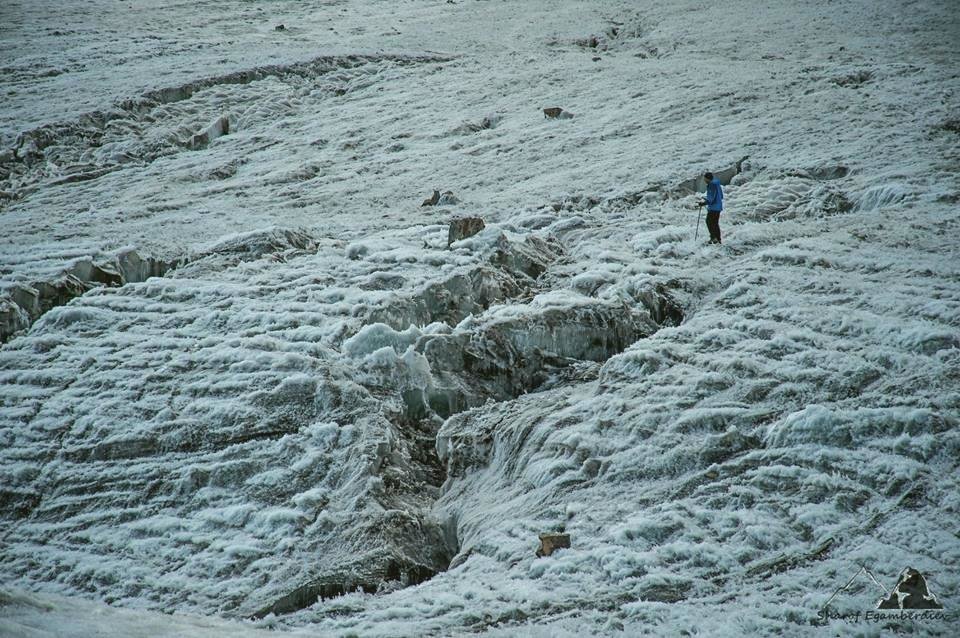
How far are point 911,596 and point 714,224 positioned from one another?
822 cm

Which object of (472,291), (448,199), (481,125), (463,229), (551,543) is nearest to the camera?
(551,543)

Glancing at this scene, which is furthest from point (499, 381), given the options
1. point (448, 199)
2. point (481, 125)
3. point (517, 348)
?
point (481, 125)

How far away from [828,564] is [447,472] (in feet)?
14.4

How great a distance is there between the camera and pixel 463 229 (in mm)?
13625

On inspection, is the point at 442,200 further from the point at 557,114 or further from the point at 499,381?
the point at 499,381

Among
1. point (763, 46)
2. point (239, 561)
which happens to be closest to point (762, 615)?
point (239, 561)

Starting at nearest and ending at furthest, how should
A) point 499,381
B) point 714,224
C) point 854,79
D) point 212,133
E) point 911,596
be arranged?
1. point 911,596
2. point 499,381
3. point 714,224
4. point 854,79
5. point 212,133

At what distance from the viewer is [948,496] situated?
6508 mm

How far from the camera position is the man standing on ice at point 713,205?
1253 centimetres

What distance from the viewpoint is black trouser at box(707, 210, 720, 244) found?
41.5ft

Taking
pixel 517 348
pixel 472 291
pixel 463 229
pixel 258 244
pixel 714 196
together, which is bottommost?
pixel 517 348

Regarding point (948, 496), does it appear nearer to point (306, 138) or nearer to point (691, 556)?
point (691, 556)

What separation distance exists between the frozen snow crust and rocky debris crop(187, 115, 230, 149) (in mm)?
2024

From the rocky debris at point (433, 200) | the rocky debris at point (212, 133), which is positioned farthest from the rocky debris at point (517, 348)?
the rocky debris at point (212, 133)
